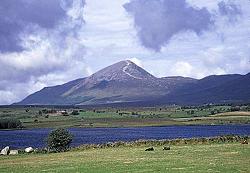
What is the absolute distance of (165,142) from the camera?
81812 millimetres

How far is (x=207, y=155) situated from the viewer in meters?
55.7

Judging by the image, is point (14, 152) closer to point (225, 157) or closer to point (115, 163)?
point (115, 163)

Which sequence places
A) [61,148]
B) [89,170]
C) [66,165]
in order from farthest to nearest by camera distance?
[61,148] → [66,165] → [89,170]

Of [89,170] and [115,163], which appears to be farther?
[115,163]

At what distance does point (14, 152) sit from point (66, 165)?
30.3 metres

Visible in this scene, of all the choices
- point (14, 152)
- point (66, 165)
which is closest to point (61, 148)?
point (14, 152)

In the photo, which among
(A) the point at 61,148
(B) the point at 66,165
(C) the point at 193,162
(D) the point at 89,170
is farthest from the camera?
(A) the point at 61,148

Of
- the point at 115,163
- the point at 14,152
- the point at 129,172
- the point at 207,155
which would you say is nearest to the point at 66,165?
the point at 115,163

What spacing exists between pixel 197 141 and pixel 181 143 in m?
2.64

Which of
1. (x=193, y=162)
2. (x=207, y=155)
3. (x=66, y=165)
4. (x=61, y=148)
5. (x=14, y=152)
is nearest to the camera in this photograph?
(x=193, y=162)

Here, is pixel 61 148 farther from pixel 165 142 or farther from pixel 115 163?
pixel 115 163

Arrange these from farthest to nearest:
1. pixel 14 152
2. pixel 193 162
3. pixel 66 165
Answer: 1. pixel 14 152
2. pixel 66 165
3. pixel 193 162

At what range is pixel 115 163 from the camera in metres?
51.2

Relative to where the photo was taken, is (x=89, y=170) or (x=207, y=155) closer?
(x=89, y=170)
